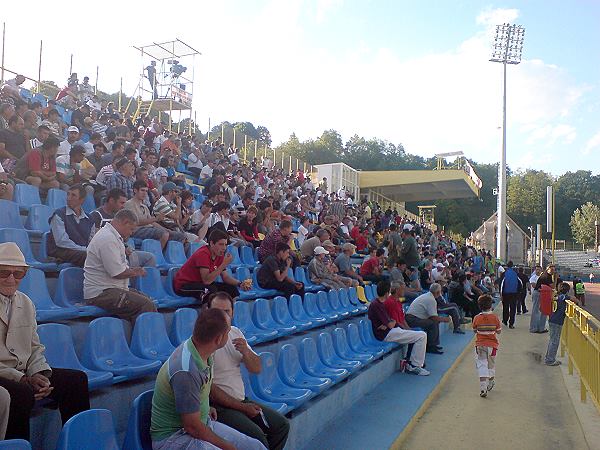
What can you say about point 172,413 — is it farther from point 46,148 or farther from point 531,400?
point 531,400

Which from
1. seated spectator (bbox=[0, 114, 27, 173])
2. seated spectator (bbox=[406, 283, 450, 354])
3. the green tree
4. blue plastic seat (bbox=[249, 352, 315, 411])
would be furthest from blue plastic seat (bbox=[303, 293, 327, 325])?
the green tree

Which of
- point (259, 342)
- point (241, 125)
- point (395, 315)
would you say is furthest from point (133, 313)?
point (241, 125)

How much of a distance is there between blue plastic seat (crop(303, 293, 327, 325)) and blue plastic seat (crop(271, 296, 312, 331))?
0.41 m

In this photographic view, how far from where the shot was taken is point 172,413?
262 centimetres

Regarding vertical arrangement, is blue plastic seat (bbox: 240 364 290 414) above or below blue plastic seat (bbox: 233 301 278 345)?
below

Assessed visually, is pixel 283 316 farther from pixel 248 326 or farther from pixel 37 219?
pixel 37 219

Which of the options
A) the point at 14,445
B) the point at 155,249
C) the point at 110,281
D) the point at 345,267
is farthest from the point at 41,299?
the point at 345,267

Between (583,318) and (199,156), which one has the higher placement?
(199,156)

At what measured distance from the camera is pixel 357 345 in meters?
6.80

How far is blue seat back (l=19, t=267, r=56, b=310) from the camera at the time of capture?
385cm

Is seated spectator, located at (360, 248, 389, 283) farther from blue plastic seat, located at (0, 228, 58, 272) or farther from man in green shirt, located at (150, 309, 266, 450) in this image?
man in green shirt, located at (150, 309, 266, 450)

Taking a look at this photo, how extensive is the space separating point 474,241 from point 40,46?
39022 mm

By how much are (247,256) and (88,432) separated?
6105 millimetres

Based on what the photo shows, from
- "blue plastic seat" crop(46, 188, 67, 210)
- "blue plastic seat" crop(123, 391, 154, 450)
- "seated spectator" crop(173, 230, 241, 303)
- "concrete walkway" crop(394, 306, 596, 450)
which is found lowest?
"concrete walkway" crop(394, 306, 596, 450)
